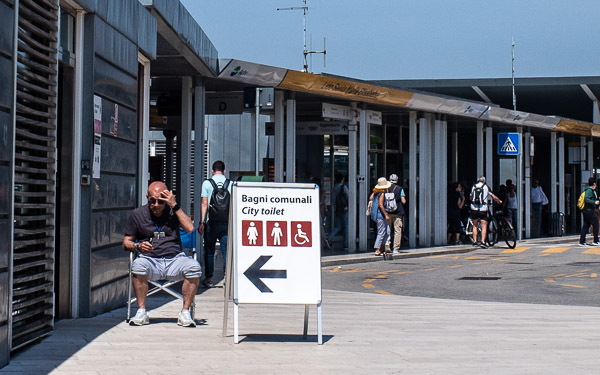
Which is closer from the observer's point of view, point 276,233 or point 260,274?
point 260,274

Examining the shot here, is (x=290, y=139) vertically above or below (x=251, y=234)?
above

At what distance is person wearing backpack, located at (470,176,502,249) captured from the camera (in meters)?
23.6

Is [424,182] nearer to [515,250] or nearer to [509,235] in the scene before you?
[509,235]

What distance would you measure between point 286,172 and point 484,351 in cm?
1256

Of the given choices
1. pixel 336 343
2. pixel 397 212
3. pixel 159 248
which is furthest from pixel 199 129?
pixel 336 343

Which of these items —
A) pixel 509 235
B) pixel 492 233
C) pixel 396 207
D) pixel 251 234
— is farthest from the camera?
pixel 492 233

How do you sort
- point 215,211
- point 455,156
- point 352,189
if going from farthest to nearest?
point 455,156 < point 352,189 < point 215,211

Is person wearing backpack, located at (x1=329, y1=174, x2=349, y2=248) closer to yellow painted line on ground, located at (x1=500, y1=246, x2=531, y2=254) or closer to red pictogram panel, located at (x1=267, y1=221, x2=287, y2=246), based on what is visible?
yellow painted line on ground, located at (x1=500, y1=246, x2=531, y2=254)

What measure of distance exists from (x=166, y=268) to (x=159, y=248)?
20 centimetres

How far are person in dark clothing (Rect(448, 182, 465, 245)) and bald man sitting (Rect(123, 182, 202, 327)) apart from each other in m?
17.6

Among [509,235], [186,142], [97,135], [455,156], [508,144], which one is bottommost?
[509,235]

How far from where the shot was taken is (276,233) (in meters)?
8.19

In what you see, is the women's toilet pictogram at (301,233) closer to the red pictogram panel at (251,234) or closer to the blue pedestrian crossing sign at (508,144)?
the red pictogram panel at (251,234)

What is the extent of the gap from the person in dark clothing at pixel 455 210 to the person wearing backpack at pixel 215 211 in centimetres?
1373
